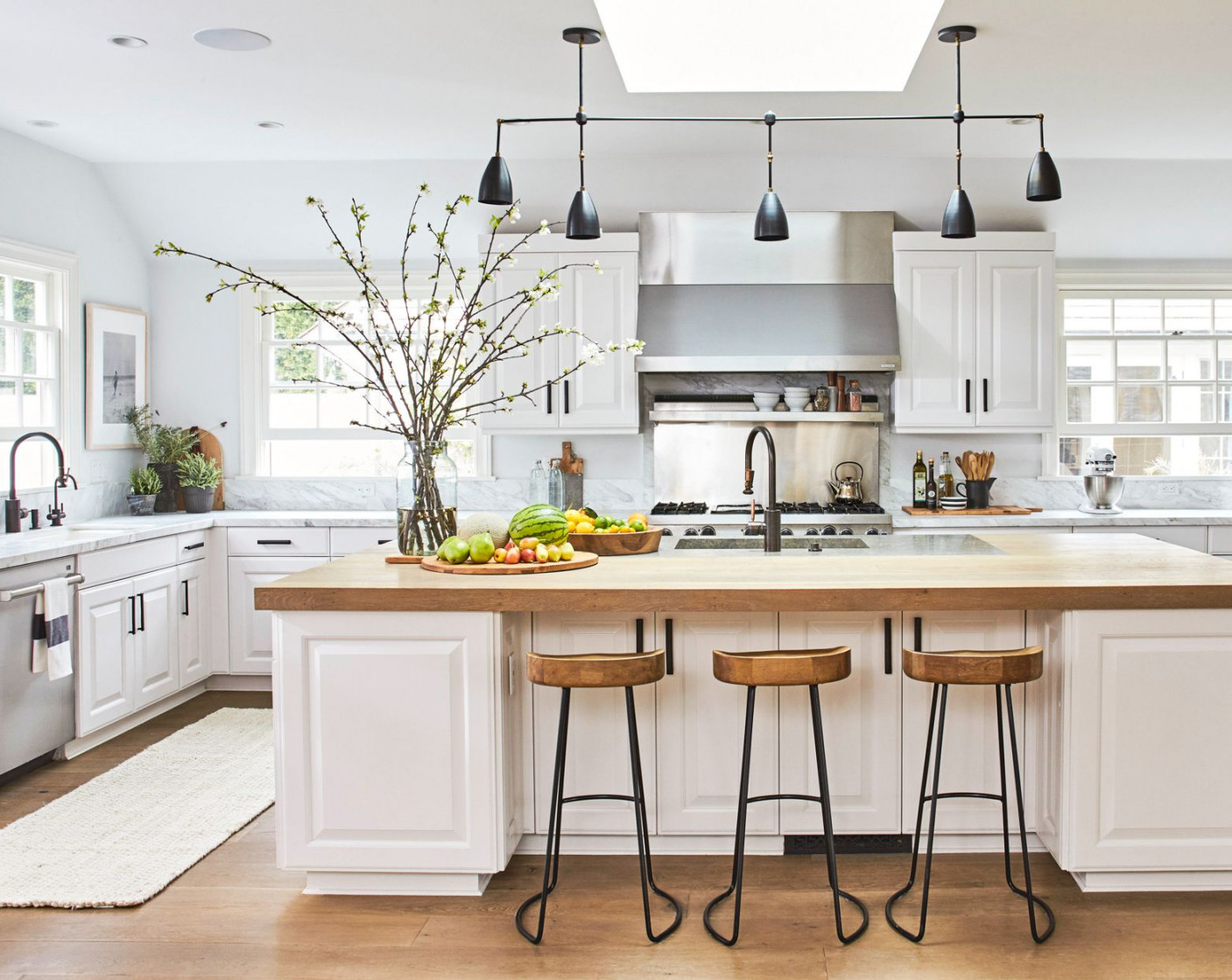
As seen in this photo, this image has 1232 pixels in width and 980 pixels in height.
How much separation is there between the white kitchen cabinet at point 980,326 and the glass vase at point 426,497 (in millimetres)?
2908

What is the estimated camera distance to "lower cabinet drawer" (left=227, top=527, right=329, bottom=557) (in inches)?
219

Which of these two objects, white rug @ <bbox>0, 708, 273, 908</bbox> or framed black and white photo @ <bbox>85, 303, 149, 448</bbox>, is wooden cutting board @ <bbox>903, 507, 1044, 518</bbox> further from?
framed black and white photo @ <bbox>85, 303, 149, 448</bbox>

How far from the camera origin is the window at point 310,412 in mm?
6234

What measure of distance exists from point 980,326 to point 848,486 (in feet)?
3.47

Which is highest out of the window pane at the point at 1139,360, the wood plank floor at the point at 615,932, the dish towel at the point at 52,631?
the window pane at the point at 1139,360

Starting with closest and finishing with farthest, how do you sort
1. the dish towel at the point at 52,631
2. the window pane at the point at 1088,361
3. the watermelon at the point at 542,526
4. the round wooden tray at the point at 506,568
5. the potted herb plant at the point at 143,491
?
the round wooden tray at the point at 506,568 → the watermelon at the point at 542,526 → the dish towel at the point at 52,631 → the potted herb plant at the point at 143,491 → the window pane at the point at 1088,361

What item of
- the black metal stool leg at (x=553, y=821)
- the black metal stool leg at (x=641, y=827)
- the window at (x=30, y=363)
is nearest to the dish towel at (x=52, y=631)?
the window at (x=30, y=363)

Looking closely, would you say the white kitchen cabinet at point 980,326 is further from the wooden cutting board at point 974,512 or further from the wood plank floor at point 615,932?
the wood plank floor at point 615,932

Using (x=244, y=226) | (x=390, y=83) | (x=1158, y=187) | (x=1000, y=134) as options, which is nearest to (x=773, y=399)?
(x=1000, y=134)

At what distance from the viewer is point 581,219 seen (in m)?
3.59

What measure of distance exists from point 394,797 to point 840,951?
1.24m

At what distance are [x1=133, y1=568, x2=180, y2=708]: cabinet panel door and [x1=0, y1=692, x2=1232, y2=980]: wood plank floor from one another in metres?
1.79

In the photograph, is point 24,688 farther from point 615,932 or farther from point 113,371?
point 615,932

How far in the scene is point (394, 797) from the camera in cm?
305
